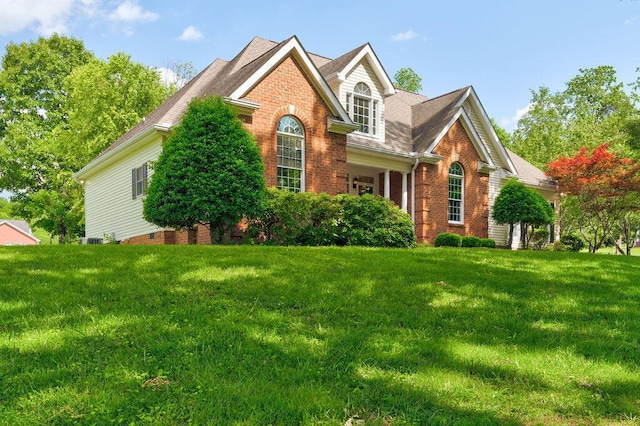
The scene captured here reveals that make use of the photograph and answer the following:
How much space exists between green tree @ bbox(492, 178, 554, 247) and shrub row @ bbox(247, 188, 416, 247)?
907cm

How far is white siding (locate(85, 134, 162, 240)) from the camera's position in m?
16.4

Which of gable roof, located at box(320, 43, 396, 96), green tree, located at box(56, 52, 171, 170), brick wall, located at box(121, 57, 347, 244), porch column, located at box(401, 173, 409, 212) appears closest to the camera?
brick wall, located at box(121, 57, 347, 244)

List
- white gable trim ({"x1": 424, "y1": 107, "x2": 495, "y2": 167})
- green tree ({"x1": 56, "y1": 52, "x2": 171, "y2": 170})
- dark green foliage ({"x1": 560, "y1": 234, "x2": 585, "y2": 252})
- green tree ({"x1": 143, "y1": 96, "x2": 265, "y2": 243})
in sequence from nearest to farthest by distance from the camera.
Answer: green tree ({"x1": 143, "y1": 96, "x2": 265, "y2": 243}) → white gable trim ({"x1": 424, "y1": 107, "x2": 495, "y2": 167}) → green tree ({"x1": 56, "y1": 52, "x2": 171, "y2": 170}) → dark green foliage ({"x1": 560, "y1": 234, "x2": 585, "y2": 252})

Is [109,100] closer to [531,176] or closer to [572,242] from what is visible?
[531,176]

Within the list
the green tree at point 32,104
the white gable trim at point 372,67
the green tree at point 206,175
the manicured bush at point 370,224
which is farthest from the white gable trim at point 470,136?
the green tree at point 32,104

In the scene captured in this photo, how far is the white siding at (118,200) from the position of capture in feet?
53.8

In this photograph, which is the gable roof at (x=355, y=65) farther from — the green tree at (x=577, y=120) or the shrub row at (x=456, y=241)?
the green tree at (x=577, y=120)

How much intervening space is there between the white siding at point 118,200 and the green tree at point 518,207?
13418 millimetres

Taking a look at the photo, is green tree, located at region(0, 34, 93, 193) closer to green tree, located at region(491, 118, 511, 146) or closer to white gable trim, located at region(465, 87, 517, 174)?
white gable trim, located at region(465, 87, 517, 174)

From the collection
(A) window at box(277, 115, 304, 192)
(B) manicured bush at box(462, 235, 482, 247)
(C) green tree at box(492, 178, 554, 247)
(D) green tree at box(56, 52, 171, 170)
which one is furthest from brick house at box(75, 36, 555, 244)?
(D) green tree at box(56, 52, 171, 170)

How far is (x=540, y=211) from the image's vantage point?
19906mm

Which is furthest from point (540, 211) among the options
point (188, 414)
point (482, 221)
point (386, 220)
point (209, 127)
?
point (188, 414)

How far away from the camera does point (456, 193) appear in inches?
768

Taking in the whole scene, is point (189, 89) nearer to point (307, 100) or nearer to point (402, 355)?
point (307, 100)
